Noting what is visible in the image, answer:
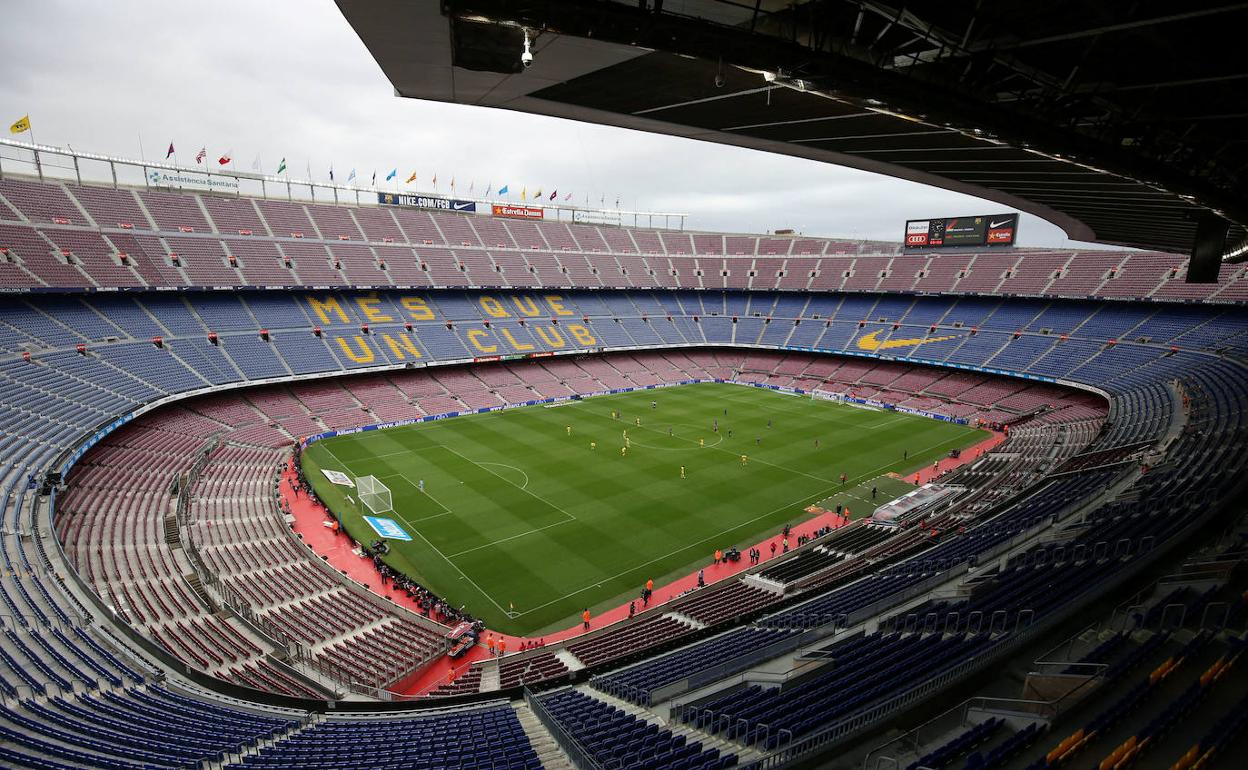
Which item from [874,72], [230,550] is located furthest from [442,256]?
[874,72]

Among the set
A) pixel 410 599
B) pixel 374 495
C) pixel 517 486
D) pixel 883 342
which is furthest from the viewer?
pixel 883 342

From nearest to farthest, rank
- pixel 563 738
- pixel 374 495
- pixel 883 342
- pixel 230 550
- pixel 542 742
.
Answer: pixel 563 738, pixel 542 742, pixel 230 550, pixel 374 495, pixel 883 342

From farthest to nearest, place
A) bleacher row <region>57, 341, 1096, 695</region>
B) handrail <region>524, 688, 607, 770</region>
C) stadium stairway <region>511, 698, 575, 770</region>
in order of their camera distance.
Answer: bleacher row <region>57, 341, 1096, 695</region>, stadium stairway <region>511, 698, 575, 770</region>, handrail <region>524, 688, 607, 770</region>

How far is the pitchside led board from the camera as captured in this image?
58.4 metres

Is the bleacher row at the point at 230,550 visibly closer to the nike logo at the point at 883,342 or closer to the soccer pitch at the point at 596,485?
the soccer pitch at the point at 596,485

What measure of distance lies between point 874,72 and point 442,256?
57.5 meters

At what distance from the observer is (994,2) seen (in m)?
5.85

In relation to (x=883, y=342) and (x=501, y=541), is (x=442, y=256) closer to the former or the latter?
(x=501, y=541)

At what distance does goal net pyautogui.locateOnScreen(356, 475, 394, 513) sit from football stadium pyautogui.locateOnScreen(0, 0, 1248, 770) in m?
0.19

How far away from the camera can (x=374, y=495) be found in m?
29.8

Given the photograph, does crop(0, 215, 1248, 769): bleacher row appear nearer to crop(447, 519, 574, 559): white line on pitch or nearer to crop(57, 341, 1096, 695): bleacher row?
crop(57, 341, 1096, 695): bleacher row

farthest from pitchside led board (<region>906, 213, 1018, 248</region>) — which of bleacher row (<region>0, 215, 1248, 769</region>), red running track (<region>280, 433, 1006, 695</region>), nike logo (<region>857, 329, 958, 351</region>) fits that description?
red running track (<region>280, 433, 1006, 695</region>)

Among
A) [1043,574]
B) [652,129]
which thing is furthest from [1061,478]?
[652,129]

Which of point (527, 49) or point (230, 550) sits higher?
point (527, 49)
